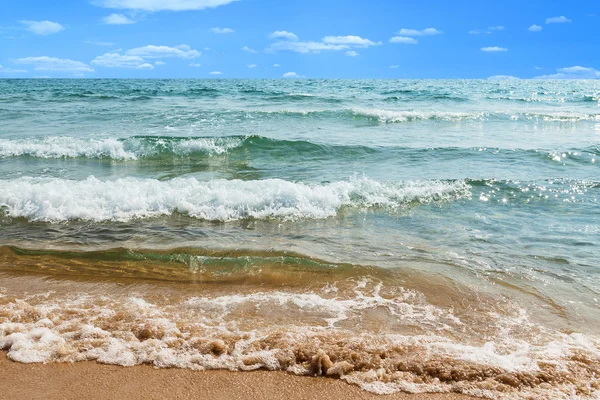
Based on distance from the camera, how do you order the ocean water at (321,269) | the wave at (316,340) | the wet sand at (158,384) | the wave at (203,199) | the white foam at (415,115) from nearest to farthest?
1. the wet sand at (158,384)
2. the wave at (316,340)
3. the ocean water at (321,269)
4. the wave at (203,199)
5. the white foam at (415,115)

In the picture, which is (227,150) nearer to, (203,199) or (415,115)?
(203,199)

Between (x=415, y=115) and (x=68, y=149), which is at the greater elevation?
(x=415, y=115)

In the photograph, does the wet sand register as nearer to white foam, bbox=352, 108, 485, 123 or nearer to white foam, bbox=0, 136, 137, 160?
white foam, bbox=0, 136, 137, 160

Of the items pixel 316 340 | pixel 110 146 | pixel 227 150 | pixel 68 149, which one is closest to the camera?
pixel 316 340

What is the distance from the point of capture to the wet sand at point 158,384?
9.51ft

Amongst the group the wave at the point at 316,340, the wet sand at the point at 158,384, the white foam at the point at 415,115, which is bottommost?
the wet sand at the point at 158,384

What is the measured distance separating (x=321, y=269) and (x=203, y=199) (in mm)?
3313

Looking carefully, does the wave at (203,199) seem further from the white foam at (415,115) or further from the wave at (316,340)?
the white foam at (415,115)

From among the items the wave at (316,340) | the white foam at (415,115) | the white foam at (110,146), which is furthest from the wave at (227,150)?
the wave at (316,340)

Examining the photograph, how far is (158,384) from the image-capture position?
3.00m

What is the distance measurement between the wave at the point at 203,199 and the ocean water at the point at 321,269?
4 cm

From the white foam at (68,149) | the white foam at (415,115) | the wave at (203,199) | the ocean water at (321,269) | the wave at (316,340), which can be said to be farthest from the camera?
the white foam at (415,115)

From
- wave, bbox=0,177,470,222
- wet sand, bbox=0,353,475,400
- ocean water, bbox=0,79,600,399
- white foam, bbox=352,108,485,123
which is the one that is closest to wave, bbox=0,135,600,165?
ocean water, bbox=0,79,600,399

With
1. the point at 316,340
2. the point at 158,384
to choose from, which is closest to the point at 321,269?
the point at 316,340
